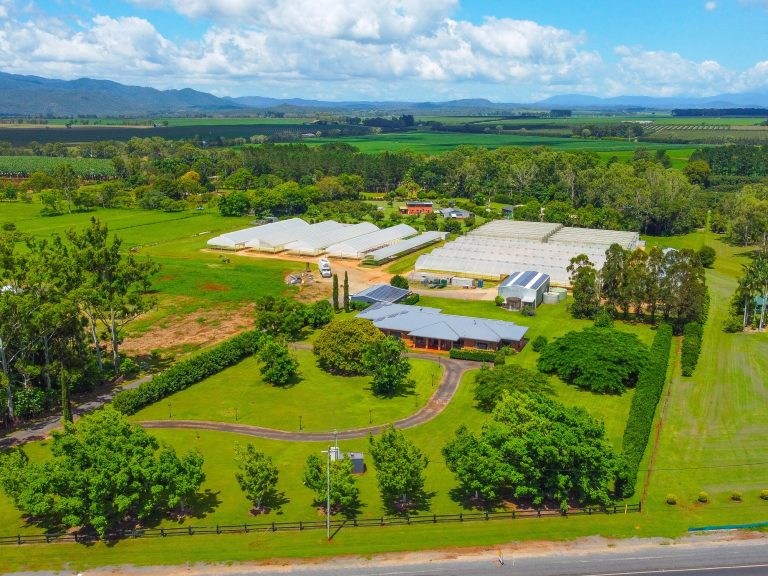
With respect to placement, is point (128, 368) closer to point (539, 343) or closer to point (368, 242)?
point (539, 343)

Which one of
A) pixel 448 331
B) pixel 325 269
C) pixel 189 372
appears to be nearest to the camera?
pixel 189 372

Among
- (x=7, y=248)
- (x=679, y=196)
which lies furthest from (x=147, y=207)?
Result: (x=679, y=196)

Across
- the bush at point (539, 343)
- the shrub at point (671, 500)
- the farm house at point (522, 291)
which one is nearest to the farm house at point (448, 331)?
the bush at point (539, 343)

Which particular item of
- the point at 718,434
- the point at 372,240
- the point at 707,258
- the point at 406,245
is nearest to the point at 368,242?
the point at 372,240

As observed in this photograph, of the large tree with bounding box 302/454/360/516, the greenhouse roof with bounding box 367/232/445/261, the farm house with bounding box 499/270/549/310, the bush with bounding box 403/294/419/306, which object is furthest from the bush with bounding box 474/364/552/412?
the greenhouse roof with bounding box 367/232/445/261

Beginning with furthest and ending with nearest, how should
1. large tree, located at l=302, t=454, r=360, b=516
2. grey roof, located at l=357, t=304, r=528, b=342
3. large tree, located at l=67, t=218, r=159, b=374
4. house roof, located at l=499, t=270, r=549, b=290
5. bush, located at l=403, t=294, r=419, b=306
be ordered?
bush, located at l=403, t=294, r=419, b=306 < house roof, located at l=499, t=270, r=549, b=290 < grey roof, located at l=357, t=304, r=528, b=342 < large tree, located at l=67, t=218, r=159, b=374 < large tree, located at l=302, t=454, r=360, b=516

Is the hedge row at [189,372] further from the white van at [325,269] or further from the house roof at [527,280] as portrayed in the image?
the house roof at [527,280]

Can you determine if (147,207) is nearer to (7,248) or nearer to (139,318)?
(139,318)

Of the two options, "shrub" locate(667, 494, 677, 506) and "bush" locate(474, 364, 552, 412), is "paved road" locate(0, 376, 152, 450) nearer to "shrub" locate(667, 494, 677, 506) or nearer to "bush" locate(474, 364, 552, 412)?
"bush" locate(474, 364, 552, 412)
